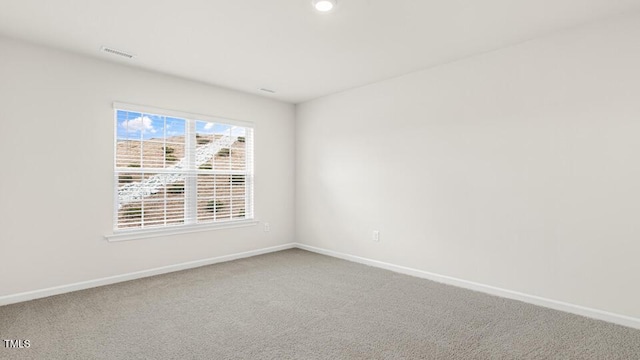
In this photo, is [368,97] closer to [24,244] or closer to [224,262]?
[224,262]

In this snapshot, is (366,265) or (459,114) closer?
(459,114)

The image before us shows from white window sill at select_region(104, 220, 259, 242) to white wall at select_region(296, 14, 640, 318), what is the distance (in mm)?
1597

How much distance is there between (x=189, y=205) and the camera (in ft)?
14.0

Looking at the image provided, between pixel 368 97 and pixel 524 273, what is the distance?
8.88ft

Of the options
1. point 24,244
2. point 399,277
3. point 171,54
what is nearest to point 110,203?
point 24,244

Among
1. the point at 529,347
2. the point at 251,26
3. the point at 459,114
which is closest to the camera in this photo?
the point at 529,347

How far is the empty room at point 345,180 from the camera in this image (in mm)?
2473

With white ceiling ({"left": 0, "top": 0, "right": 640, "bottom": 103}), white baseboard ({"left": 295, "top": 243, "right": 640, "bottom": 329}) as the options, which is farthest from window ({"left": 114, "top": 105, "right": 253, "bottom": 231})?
white baseboard ({"left": 295, "top": 243, "right": 640, "bottom": 329})

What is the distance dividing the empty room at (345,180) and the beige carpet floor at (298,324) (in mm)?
22

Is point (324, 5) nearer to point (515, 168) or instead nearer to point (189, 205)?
point (515, 168)

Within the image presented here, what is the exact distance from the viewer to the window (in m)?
3.74

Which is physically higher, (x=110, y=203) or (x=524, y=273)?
(x=110, y=203)

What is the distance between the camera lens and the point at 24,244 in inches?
121

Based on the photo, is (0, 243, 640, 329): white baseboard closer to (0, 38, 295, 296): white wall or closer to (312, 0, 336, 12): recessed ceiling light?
(0, 38, 295, 296): white wall
